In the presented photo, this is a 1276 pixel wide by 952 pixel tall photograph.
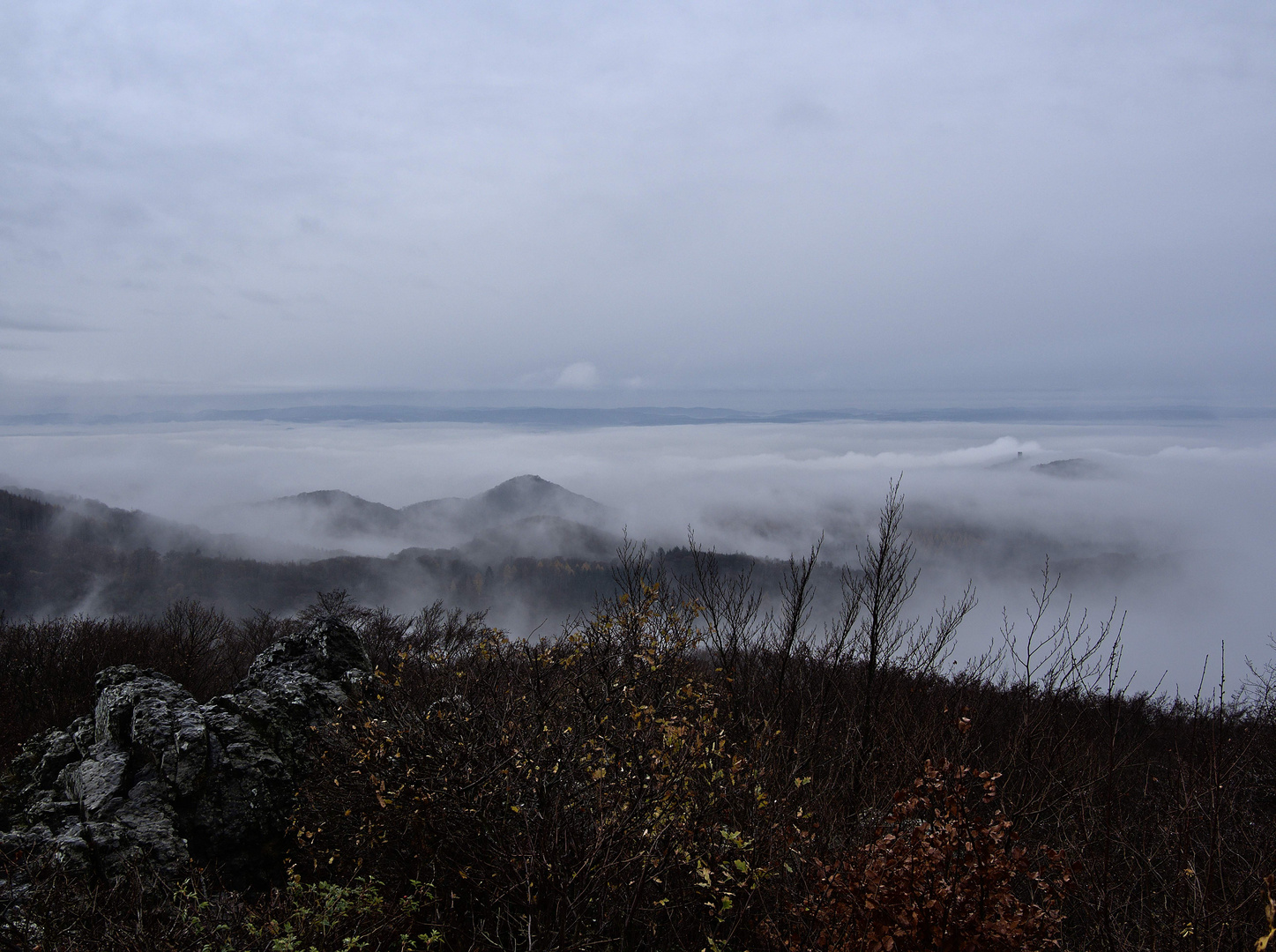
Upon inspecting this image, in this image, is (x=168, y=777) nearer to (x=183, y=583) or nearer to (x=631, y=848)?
(x=631, y=848)

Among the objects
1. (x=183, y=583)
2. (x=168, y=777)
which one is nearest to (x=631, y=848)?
(x=168, y=777)

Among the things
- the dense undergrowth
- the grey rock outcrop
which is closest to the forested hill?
the grey rock outcrop

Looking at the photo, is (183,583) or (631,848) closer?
(631,848)

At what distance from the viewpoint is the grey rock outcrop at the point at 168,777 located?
472 inches

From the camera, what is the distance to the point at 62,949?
668 cm

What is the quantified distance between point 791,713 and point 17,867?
63.1ft

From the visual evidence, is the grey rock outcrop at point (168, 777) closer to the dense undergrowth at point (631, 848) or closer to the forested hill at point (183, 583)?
the dense undergrowth at point (631, 848)

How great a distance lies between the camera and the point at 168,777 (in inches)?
538

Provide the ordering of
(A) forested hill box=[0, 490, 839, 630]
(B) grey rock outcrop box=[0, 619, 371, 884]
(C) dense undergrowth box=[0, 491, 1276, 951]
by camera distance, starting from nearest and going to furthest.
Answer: (C) dense undergrowth box=[0, 491, 1276, 951] < (B) grey rock outcrop box=[0, 619, 371, 884] < (A) forested hill box=[0, 490, 839, 630]

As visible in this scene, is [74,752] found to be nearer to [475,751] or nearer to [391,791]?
[391,791]

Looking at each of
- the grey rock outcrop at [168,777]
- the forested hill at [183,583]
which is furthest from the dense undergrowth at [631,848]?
the forested hill at [183,583]

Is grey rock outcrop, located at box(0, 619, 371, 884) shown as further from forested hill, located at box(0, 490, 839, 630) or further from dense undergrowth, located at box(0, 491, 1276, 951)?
forested hill, located at box(0, 490, 839, 630)

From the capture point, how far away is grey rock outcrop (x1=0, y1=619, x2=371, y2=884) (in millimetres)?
11977

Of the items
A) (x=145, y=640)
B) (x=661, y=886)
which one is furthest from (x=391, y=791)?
(x=145, y=640)
